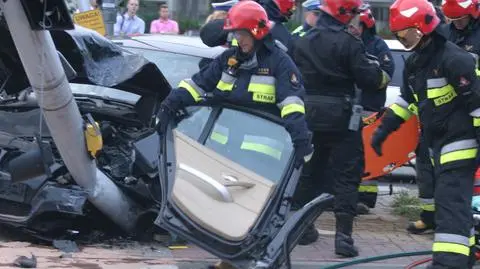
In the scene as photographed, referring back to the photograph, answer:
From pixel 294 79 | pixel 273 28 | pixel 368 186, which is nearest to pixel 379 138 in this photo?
pixel 294 79

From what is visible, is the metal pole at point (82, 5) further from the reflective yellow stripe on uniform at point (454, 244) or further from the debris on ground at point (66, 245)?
the reflective yellow stripe on uniform at point (454, 244)

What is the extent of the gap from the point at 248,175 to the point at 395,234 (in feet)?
7.76

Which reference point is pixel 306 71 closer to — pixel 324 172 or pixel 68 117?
pixel 324 172

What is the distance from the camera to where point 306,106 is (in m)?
6.73

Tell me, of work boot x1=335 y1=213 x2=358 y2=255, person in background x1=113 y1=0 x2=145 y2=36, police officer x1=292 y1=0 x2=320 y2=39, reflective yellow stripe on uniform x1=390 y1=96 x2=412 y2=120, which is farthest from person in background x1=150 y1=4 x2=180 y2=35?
reflective yellow stripe on uniform x1=390 y1=96 x2=412 y2=120

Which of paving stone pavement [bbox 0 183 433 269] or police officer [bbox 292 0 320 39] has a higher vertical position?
police officer [bbox 292 0 320 39]

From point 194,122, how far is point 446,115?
1.63 metres

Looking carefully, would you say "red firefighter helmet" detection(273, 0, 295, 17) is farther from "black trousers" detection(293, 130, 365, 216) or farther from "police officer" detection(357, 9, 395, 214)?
"black trousers" detection(293, 130, 365, 216)

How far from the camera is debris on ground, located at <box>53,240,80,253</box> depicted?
6487 mm

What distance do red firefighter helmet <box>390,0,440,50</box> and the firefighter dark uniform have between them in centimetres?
74

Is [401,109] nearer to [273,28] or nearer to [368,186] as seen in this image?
[273,28]

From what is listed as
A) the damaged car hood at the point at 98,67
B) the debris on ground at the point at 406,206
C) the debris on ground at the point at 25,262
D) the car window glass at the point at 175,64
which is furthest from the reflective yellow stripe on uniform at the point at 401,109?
the debris on ground at the point at 25,262

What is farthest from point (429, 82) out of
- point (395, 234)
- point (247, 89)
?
Answer: point (395, 234)

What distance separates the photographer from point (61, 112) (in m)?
6.33
